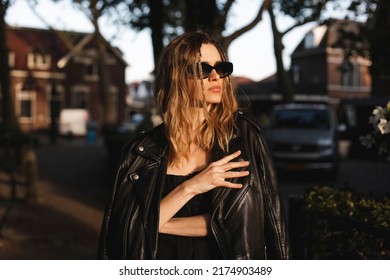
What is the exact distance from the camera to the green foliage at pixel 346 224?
3139mm

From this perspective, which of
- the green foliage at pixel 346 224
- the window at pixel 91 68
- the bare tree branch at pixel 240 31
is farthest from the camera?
the window at pixel 91 68

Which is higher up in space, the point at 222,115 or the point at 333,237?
the point at 222,115

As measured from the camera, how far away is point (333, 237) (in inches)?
138

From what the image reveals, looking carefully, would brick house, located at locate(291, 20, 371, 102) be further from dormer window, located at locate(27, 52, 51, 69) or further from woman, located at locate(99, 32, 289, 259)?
A: woman, located at locate(99, 32, 289, 259)

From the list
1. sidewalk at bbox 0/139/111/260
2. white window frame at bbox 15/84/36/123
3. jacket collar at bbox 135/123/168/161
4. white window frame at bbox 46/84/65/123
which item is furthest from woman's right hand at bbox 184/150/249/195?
white window frame at bbox 46/84/65/123

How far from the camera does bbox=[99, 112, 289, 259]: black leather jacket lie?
235 centimetres

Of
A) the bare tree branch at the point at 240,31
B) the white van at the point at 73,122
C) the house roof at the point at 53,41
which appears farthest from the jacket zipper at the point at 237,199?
the house roof at the point at 53,41

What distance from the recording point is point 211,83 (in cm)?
248

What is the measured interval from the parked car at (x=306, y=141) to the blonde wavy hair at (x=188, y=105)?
12.1 m

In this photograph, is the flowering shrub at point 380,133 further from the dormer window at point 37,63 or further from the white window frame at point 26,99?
the dormer window at point 37,63

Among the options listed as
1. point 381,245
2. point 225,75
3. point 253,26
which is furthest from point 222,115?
point 253,26

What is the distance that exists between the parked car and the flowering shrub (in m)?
10.8
